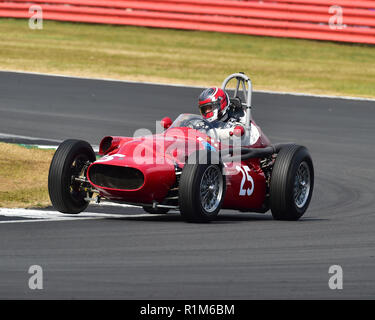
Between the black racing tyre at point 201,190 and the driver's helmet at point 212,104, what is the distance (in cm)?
115

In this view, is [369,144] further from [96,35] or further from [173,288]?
[96,35]

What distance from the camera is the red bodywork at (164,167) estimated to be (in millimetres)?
9716

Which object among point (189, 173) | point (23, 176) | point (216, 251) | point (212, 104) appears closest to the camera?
point (216, 251)

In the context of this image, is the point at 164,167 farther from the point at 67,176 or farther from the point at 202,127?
the point at 202,127

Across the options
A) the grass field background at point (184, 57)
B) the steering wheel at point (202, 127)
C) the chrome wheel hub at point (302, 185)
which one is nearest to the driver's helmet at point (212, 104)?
the steering wheel at point (202, 127)

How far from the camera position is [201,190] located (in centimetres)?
985

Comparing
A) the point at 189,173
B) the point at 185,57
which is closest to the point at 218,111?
the point at 189,173

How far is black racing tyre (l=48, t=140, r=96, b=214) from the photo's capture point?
1002 centimetres

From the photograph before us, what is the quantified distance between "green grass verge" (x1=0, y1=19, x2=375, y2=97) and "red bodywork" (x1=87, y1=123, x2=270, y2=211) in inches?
444

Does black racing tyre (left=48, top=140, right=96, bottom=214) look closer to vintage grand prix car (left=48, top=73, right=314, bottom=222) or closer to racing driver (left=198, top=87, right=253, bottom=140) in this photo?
vintage grand prix car (left=48, top=73, right=314, bottom=222)

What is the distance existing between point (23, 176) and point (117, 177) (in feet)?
10.4

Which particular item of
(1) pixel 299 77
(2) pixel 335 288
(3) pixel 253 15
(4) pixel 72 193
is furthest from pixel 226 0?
(2) pixel 335 288

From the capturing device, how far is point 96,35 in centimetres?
2819

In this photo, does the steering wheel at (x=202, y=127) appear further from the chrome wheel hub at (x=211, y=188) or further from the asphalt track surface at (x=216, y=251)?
the asphalt track surface at (x=216, y=251)
